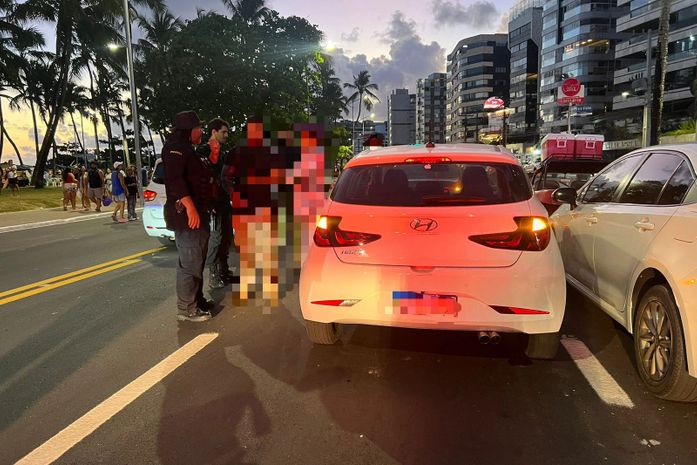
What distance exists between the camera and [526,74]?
99.9m

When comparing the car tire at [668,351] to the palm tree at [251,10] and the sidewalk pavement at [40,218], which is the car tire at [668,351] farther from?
the palm tree at [251,10]

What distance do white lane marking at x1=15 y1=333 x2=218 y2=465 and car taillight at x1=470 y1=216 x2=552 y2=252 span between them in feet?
7.99

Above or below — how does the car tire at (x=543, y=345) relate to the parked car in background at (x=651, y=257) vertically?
below

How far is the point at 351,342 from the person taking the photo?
14.4 ft

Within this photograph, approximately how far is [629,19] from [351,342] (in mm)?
63388

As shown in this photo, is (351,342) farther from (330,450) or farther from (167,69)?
(167,69)

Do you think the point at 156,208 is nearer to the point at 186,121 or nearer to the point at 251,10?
the point at 186,121

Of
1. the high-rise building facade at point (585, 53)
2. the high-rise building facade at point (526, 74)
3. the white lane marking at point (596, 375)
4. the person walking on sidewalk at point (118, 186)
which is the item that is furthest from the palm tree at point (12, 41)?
the high-rise building facade at point (526, 74)

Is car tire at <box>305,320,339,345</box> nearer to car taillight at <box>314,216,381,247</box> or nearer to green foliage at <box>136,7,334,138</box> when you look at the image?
car taillight at <box>314,216,381,247</box>

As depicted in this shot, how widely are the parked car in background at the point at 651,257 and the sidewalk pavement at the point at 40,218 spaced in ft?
47.2

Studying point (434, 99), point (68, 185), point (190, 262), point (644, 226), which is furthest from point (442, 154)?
point (434, 99)

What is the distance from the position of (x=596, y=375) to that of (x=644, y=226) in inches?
43.0

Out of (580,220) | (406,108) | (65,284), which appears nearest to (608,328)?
(580,220)

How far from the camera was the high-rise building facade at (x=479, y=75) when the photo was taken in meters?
116
